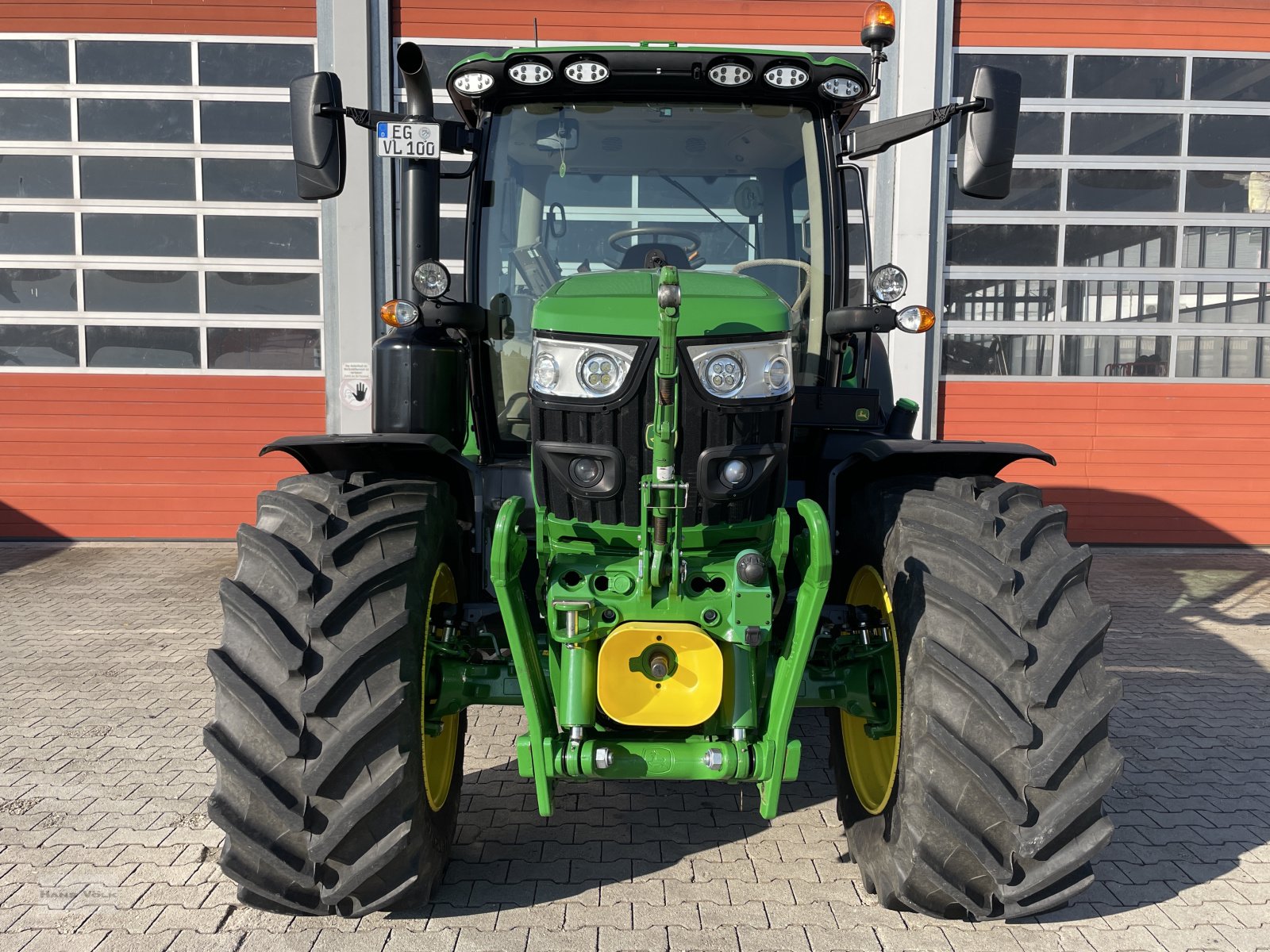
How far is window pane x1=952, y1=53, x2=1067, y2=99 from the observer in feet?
26.5

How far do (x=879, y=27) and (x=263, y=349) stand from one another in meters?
6.35

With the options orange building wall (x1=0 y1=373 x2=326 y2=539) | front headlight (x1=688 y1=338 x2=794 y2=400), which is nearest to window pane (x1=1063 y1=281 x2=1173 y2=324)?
orange building wall (x1=0 y1=373 x2=326 y2=539)

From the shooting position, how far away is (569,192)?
11.2ft

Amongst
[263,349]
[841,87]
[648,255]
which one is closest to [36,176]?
[263,349]

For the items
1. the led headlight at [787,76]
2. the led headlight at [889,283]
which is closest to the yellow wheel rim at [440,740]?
the led headlight at [889,283]

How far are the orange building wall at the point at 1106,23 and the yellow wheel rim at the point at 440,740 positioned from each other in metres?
7.15

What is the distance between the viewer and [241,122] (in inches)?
314

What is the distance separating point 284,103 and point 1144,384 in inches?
295

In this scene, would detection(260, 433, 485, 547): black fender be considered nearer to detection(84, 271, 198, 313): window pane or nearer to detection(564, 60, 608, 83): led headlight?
detection(564, 60, 608, 83): led headlight

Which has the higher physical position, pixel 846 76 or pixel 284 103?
pixel 284 103

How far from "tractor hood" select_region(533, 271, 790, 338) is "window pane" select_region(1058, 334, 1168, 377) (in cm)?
638

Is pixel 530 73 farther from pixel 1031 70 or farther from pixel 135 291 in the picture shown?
pixel 1031 70

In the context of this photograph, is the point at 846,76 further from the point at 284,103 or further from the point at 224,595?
the point at 284,103

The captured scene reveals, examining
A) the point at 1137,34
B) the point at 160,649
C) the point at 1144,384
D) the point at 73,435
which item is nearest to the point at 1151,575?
the point at 1144,384
